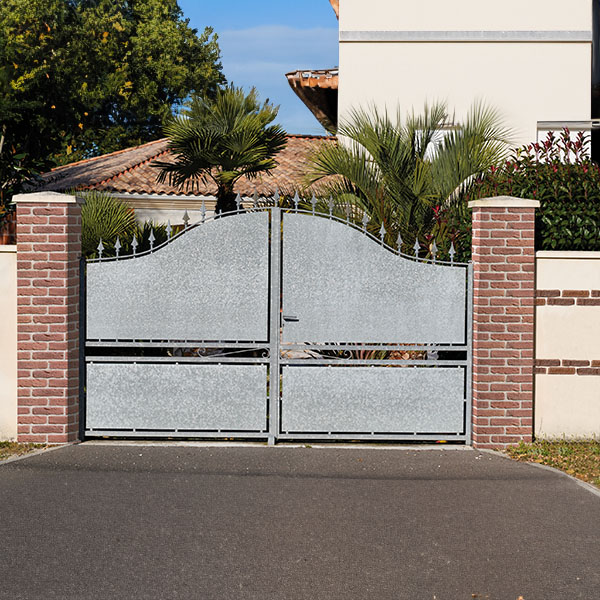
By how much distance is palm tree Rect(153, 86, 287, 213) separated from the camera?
14.2 meters

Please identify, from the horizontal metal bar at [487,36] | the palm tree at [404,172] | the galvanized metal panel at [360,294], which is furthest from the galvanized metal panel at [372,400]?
the horizontal metal bar at [487,36]

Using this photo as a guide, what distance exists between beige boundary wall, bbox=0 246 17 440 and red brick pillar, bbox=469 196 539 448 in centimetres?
456

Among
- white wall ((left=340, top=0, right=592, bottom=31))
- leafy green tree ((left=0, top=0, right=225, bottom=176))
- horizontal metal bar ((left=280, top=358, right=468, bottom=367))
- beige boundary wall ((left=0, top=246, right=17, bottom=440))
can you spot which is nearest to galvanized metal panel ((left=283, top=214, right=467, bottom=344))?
horizontal metal bar ((left=280, top=358, right=468, bottom=367))

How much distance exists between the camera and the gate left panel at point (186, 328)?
8.94 metres

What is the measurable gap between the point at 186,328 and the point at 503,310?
10.3ft

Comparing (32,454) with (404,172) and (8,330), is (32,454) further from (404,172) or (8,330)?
(404,172)

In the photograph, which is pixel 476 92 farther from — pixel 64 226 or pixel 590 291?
pixel 64 226

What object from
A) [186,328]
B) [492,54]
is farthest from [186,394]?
[492,54]

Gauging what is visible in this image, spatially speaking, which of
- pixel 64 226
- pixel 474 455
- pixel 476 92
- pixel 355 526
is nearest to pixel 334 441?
pixel 474 455

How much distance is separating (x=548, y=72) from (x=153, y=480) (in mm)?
11169

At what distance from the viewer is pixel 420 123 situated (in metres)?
12.4

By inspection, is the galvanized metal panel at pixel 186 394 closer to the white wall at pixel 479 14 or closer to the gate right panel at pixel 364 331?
the gate right panel at pixel 364 331

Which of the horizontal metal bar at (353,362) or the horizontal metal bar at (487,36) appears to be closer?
the horizontal metal bar at (353,362)

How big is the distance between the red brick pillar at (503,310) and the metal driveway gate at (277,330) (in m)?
0.18
